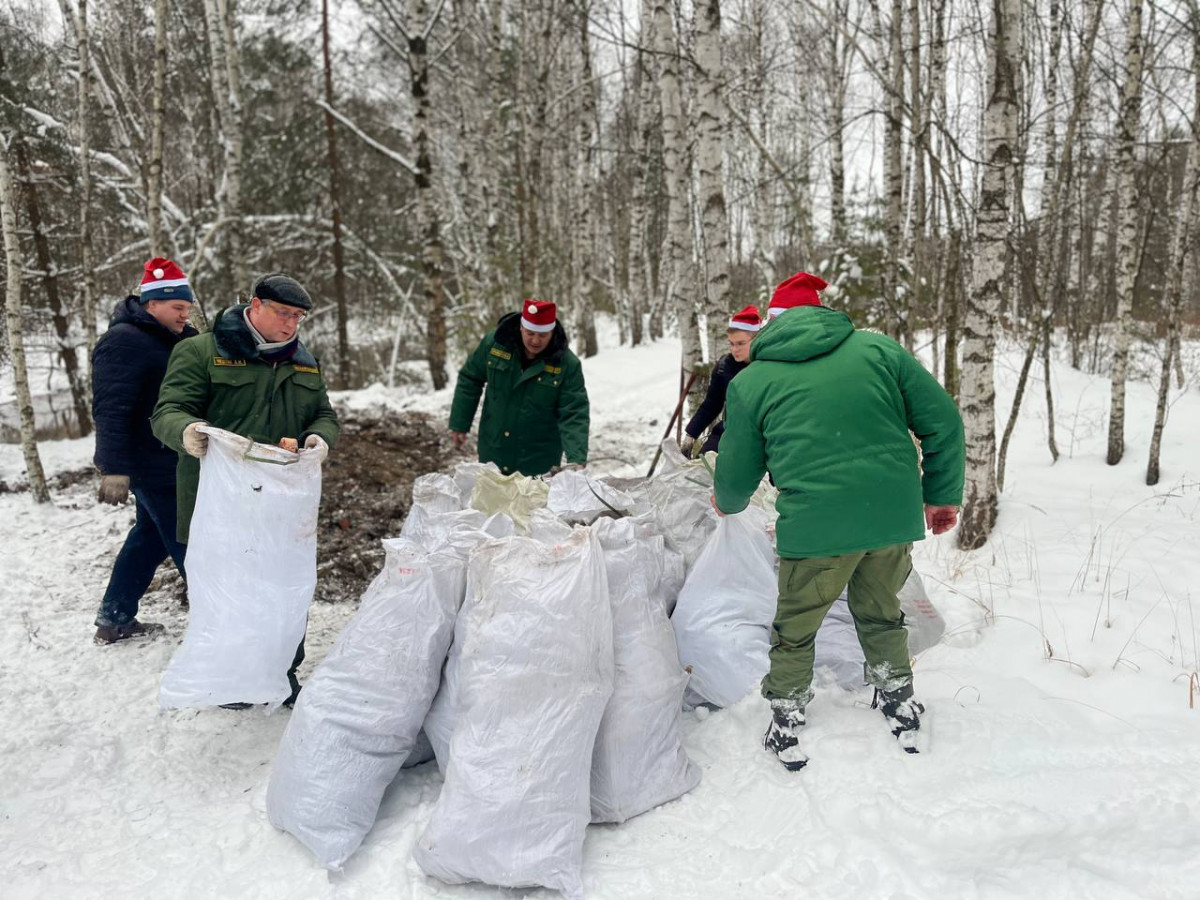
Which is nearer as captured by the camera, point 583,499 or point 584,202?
point 583,499

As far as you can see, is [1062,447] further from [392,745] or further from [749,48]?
[749,48]

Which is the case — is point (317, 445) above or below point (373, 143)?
below

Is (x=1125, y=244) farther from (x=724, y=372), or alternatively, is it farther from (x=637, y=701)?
(x=637, y=701)

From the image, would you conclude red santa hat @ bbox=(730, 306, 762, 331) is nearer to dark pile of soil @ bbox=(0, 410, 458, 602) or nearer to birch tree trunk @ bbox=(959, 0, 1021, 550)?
birch tree trunk @ bbox=(959, 0, 1021, 550)

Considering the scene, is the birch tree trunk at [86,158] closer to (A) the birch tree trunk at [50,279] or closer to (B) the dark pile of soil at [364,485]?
(A) the birch tree trunk at [50,279]

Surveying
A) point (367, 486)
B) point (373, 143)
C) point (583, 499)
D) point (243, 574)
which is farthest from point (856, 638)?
point (373, 143)

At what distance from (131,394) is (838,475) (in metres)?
2.90

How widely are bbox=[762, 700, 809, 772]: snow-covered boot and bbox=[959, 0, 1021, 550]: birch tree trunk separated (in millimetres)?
2166

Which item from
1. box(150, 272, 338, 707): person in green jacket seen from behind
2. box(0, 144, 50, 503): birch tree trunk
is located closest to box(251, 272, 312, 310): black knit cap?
box(150, 272, 338, 707): person in green jacket seen from behind

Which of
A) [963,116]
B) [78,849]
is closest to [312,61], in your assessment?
[963,116]

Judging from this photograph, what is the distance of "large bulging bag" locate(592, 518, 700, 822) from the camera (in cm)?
219

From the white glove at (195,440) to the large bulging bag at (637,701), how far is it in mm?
1453

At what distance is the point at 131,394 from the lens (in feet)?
9.85

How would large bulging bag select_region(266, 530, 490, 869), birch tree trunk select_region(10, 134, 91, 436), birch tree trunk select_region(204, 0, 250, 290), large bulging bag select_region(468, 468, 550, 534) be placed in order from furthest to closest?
birch tree trunk select_region(204, 0, 250, 290) < birch tree trunk select_region(10, 134, 91, 436) < large bulging bag select_region(468, 468, 550, 534) < large bulging bag select_region(266, 530, 490, 869)
